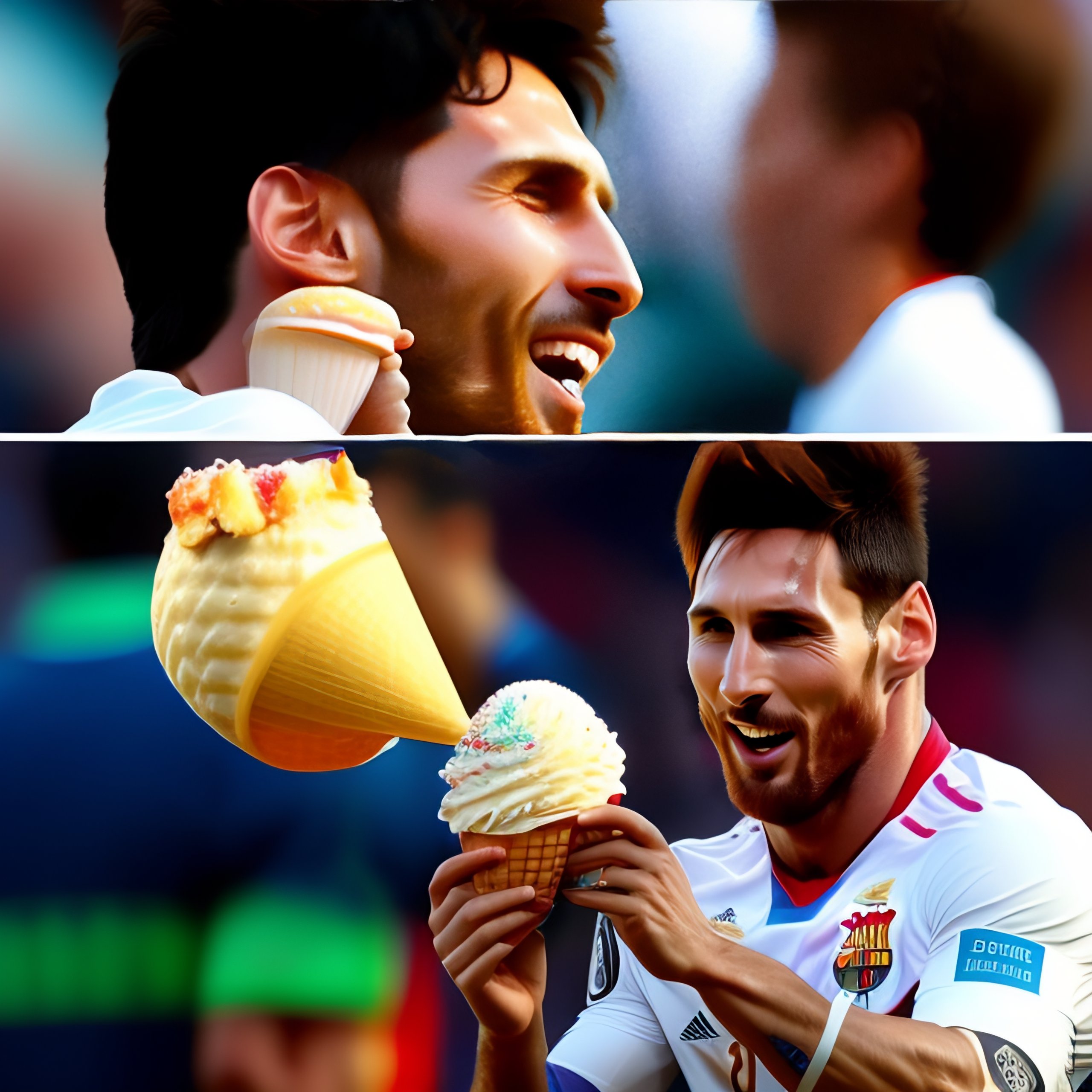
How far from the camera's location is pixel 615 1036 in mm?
1938

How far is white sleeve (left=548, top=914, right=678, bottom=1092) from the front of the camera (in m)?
1.93

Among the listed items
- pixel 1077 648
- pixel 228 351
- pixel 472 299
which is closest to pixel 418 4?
pixel 472 299

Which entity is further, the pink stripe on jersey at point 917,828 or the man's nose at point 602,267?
the man's nose at point 602,267

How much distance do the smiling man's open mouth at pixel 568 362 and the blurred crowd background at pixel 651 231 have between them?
0.09ft

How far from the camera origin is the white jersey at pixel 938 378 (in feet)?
6.75

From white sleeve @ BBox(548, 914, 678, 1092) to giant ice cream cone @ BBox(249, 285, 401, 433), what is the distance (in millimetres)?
1034

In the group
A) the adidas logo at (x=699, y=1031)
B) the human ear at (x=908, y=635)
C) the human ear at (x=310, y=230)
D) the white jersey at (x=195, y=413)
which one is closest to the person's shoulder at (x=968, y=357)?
the human ear at (x=908, y=635)

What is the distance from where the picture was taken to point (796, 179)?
2.08 metres

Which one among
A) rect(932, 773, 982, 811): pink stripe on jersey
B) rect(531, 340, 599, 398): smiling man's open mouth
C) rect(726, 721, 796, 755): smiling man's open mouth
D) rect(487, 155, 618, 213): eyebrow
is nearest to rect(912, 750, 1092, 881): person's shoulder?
rect(932, 773, 982, 811): pink stripe on jersey

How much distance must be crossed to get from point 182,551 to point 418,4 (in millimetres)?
1087

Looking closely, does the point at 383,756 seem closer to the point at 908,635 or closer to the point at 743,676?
the point at 743,676

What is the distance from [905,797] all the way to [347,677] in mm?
969

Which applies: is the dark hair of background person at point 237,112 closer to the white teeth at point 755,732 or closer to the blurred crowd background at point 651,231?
the blurred crowd background at point 651,231

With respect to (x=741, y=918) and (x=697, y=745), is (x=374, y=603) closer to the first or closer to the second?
(x=697, y=745)
